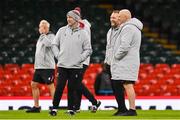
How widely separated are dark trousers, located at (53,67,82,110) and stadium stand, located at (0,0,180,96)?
280 inches

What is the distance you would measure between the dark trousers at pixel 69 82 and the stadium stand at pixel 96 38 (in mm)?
7106

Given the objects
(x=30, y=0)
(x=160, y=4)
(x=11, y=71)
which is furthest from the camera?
(x=160, y=4)

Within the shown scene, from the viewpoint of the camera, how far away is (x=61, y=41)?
15.3 metres

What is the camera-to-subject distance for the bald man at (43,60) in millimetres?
16984

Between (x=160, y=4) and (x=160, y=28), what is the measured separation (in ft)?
4.01

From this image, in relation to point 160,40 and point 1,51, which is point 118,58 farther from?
point 160,40

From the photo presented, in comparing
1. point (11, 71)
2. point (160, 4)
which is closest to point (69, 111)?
point (11, 71)

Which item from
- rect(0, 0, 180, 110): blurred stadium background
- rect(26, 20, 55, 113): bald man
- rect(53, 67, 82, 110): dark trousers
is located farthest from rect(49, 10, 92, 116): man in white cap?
rect(0, 0, 180, 110): blurred stadium background

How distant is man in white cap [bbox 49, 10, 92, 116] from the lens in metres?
15.3

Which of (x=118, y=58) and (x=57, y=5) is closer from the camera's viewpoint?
(x=118, y=58)

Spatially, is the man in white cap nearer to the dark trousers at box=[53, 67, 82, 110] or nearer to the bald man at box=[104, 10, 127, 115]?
the dark trousers at box=[53, 67, 82, 110]

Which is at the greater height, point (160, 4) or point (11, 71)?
point (160, 4)

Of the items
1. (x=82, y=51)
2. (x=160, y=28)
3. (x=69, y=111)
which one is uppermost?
(x=160, y=28)

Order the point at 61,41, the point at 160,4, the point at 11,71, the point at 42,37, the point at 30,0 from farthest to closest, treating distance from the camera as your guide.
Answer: the point at 160,4 < the point at 30,0 < the point at 11,71 < the point at 42,37 < the point at 61,41
